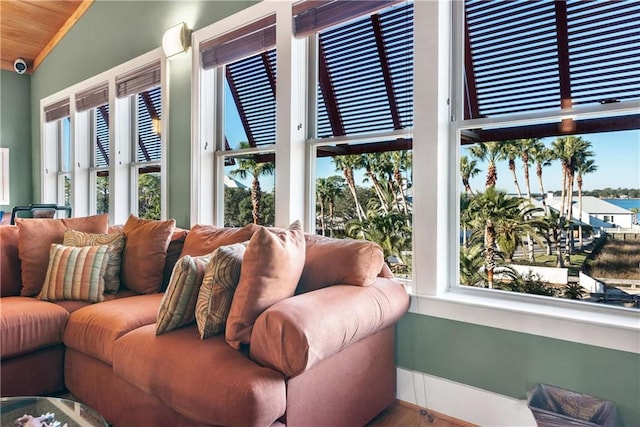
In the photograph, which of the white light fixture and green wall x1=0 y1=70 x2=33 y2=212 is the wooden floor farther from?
green wall x1=0 y1=70 x2=33 y2=212

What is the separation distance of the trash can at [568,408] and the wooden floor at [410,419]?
40 centimetres

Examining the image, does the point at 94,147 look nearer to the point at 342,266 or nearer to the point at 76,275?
the point at 76,275

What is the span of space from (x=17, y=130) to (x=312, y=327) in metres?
6.70

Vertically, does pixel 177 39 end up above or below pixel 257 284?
above

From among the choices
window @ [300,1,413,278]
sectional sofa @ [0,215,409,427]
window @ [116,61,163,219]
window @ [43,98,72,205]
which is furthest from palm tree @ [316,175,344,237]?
window @ [43,98,72,205]

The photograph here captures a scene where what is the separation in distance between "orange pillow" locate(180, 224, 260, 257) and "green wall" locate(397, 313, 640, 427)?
1.02 meters

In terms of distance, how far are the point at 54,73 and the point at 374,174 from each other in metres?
5.28

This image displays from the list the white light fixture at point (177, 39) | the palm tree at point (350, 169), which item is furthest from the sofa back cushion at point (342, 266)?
the white light fixture at point (177, 39)

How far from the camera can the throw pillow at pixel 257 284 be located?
1628 millimetres

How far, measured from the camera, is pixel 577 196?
1.91 meters

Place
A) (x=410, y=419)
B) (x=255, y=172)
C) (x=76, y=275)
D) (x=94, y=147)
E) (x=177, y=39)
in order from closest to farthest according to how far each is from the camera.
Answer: (x=410, y=419) → (x=76, y=275) → (x=255, y=172) → (x=177, y=39) → (x=94, y=147)

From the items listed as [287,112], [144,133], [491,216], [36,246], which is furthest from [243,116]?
[491,216]

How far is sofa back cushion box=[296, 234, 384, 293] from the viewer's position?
1936 mm

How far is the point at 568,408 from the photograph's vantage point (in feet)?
5.64
